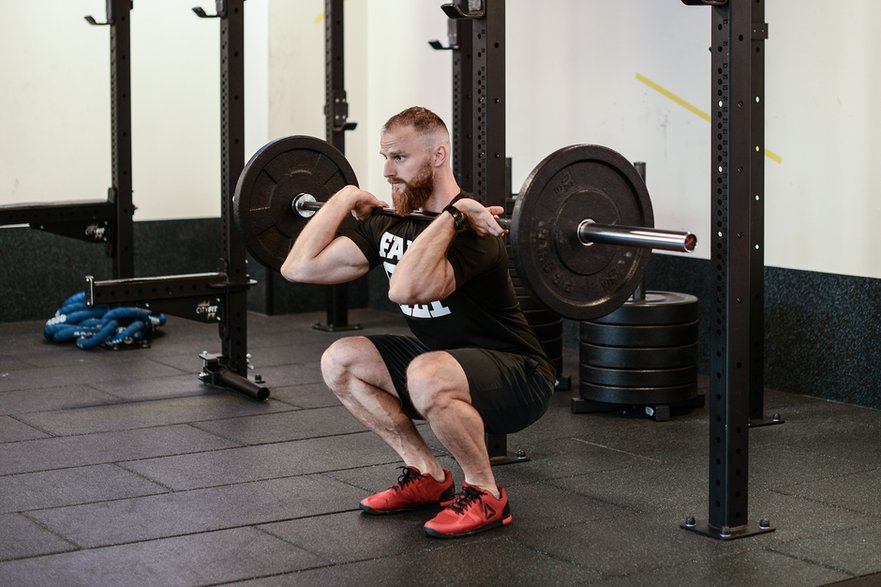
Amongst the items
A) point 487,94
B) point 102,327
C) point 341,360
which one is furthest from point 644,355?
point 102,327

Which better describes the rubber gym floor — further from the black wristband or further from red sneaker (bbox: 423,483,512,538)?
the black wristband

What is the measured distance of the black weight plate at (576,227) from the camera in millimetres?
2701

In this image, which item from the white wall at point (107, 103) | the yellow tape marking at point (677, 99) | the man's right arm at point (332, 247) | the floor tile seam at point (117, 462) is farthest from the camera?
the white wall at point (107, 103)

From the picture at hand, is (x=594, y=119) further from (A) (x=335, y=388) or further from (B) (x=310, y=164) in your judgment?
(A) (x=335, y=388)

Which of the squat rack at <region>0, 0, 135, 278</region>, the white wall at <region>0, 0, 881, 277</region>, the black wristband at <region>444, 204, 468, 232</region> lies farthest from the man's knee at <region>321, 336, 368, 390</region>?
the squat rack at <region>0, 0, 135, 278</region>

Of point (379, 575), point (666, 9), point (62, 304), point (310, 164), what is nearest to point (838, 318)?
point (666, 9)

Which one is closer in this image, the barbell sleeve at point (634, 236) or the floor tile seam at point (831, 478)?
the barbell sleeve at point (634, 236)

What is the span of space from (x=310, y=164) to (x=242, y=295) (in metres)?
0.95

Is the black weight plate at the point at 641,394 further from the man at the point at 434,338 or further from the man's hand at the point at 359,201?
the man's hand at the point at 359,201

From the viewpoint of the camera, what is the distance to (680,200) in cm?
502

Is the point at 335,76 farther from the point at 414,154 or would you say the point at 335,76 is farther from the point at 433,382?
the point at 433,382

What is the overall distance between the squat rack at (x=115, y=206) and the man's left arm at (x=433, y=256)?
2741 mm

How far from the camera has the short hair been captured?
3047 mm

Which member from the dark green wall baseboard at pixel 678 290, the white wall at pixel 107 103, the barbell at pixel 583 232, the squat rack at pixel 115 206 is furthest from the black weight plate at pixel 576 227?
the white wall at pixel 107 103
